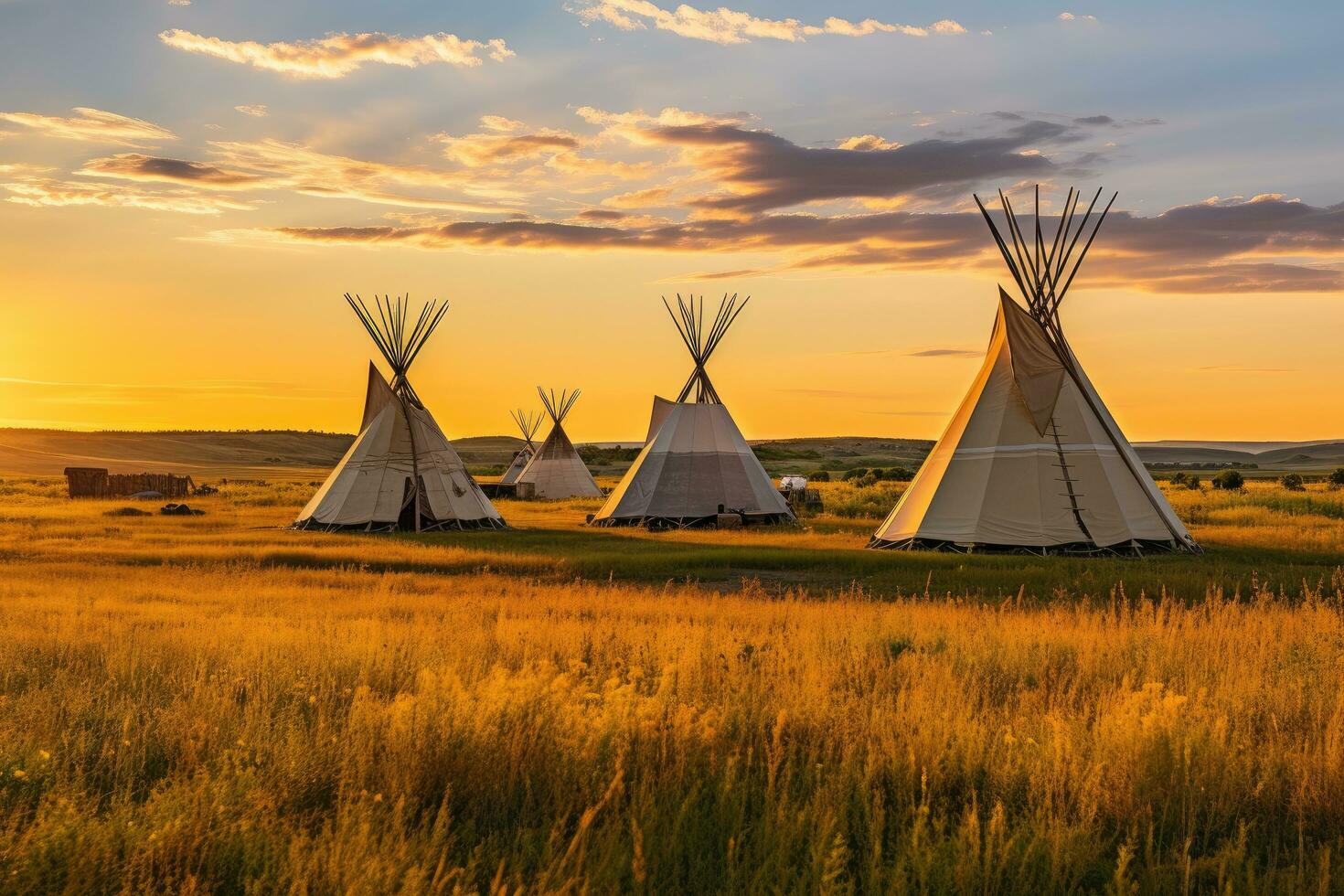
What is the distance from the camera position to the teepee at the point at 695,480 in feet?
102

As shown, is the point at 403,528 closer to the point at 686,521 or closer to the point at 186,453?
the point at 686,521

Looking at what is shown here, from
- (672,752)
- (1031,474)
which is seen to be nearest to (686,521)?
(1031,474)

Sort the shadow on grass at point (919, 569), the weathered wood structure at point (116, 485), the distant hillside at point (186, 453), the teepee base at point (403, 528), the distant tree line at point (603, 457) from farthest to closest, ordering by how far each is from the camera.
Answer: the distant tree line at point (603, 457) < the distant hillside at point (186, 453) < the weathered wood structure at point (116, 485) < the teepee base at point (403, 528) < the shadow on grass at point (919, 569)

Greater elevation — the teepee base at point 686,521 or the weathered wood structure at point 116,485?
the teepee base at point 686,521

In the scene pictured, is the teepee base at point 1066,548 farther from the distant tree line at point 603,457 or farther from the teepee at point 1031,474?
the distant tree line at point 603,457

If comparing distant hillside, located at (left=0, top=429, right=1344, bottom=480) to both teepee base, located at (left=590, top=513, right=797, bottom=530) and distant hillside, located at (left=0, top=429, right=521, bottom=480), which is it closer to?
distant hillside, located at (left=0, top=429, right=521, bottom=480)

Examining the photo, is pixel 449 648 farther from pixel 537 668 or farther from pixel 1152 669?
pixel 1152 669

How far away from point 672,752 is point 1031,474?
59.7 feet

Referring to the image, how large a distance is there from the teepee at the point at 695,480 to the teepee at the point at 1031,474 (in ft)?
25.8

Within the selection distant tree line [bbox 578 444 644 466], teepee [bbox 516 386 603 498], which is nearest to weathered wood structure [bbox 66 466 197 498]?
teepee [bbox 516 386 603 498]

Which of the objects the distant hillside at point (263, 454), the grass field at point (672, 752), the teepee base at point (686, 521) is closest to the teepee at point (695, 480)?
the teepee base at point (686, 521)

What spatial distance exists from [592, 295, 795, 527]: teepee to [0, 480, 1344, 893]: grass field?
18725 mm

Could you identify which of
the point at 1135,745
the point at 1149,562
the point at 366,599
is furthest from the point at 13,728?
the point at 1149,562

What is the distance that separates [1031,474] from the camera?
73.3 ft
